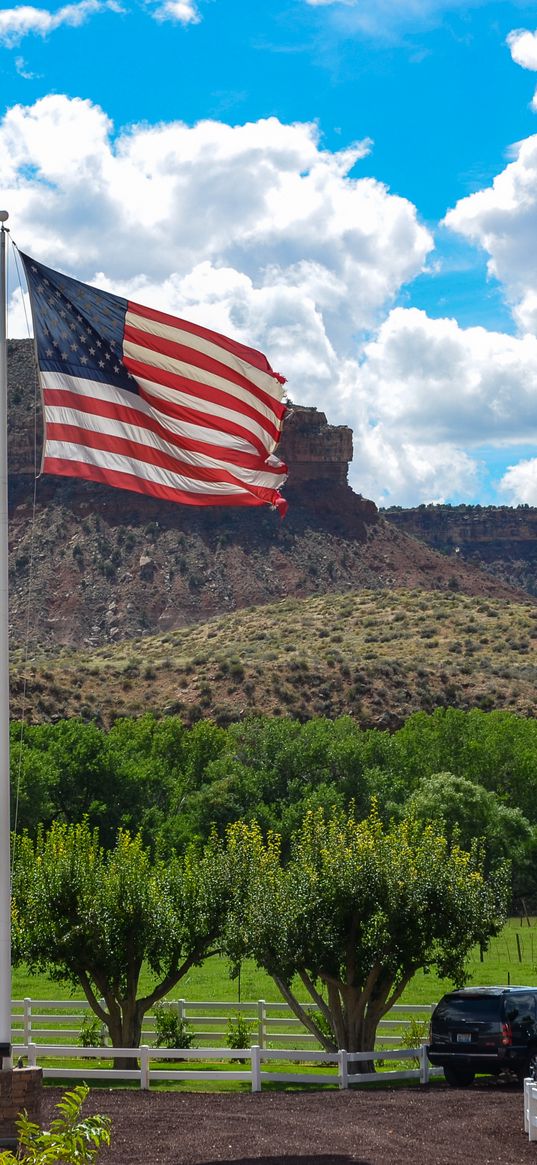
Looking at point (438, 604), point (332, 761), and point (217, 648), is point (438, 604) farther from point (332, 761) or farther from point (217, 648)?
point (332, 761)

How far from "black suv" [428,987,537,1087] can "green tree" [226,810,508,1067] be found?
5.84ft

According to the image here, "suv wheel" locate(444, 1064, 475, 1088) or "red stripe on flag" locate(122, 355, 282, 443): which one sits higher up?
"red stripe on flag" locate(122, 355, 282, 443)

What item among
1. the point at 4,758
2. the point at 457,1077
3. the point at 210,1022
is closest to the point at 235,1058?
the point at 457,1077

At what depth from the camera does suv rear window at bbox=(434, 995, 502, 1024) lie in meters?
21.8

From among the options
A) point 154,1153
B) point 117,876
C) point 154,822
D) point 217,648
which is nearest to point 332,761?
point 154,822

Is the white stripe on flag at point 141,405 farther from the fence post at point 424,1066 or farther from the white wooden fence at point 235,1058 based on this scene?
the fence post at point 424,1066

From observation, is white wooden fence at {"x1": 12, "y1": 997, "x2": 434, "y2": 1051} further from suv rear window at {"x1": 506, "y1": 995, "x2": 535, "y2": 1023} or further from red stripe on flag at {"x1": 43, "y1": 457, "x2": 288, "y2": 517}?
red stripe on flag at {"x1": 43, "y1": 457, "x2": 288, "y2": 517}

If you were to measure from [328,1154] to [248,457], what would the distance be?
788cm

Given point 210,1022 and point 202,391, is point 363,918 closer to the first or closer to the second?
point 210,1022

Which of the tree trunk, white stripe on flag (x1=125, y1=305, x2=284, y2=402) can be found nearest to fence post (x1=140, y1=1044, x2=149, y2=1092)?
the tree trunk

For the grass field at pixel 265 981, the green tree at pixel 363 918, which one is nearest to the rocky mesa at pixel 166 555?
the grass field at pixel 265 981

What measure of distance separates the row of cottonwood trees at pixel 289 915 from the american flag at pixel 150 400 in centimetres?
981

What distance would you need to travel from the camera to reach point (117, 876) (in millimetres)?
25344

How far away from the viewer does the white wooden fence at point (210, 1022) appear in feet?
87.5
